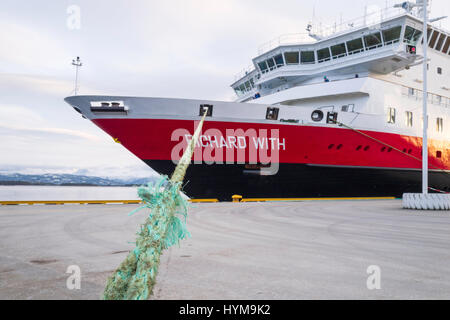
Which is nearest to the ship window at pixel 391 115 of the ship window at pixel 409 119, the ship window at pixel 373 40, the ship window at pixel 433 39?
the ship window at pixel 409 119

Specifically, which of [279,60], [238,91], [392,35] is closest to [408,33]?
[392,35]

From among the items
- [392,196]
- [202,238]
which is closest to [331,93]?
[392,196]

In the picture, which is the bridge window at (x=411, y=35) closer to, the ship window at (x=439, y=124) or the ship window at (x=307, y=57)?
the ship window at (x=307, y=57)

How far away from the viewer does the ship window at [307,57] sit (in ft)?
62.0

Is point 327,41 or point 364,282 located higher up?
point 327,41

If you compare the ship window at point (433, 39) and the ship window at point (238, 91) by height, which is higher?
the ship window at point (433, 39)

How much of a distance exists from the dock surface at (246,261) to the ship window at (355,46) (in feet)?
44.5

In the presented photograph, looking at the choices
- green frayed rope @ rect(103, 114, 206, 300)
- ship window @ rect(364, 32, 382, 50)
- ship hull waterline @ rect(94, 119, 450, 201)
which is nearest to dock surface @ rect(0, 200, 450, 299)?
green frayed rope @ rect(103, 114, 206, 300)

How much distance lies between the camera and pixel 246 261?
3.96 metres
